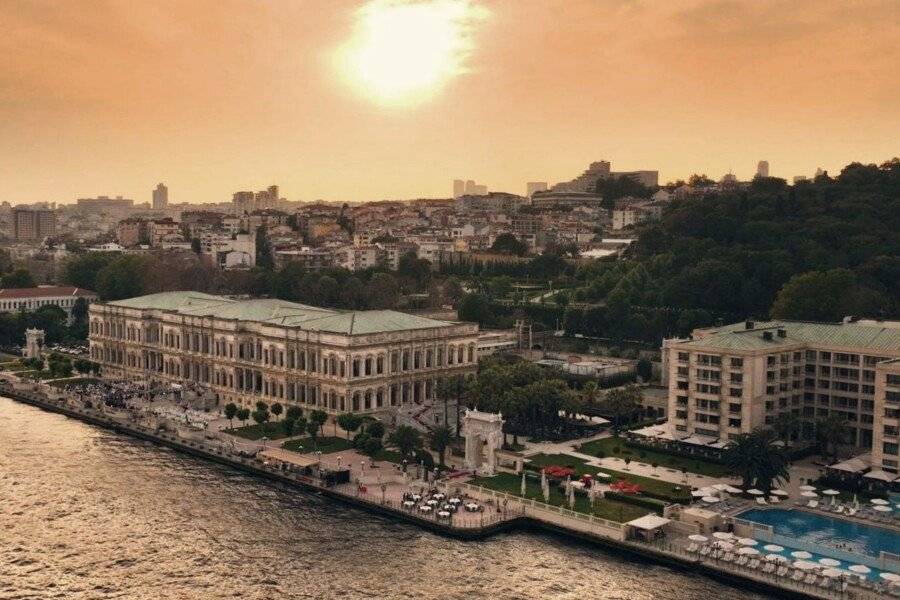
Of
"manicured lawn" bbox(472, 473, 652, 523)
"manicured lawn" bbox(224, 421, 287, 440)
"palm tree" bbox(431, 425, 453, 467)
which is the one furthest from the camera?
"manicured lawn" bbox(224, 421, 287, 440)

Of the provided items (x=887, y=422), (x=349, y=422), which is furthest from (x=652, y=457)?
(x=349, y=422)

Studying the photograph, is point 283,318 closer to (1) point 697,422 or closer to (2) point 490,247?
(1) point 697,422

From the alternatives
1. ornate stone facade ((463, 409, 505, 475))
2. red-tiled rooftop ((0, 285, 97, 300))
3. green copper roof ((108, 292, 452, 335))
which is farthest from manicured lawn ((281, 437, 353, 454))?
red-tiled rooftop ((0, 285, 97, 300))

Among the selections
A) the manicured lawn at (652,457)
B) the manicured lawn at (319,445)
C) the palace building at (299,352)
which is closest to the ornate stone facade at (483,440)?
the manicured lawn at (652,457)

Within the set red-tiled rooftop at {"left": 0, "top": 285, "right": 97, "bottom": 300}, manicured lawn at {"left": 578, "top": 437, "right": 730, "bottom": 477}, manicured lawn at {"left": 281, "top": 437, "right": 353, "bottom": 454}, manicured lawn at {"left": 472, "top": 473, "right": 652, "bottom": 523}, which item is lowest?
manicured lawn at {"left": 472, "top": 473, "right": 652, "bottom": 523}

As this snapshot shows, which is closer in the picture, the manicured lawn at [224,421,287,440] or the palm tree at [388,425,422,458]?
the palm tree at [388,425,422,458]

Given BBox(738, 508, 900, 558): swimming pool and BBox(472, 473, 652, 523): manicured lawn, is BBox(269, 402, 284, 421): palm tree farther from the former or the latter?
BBox(738, 508, 900, 558): swimming pool

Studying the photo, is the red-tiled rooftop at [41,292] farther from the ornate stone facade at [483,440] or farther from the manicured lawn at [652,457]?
the manicured lawn at [652,457]
